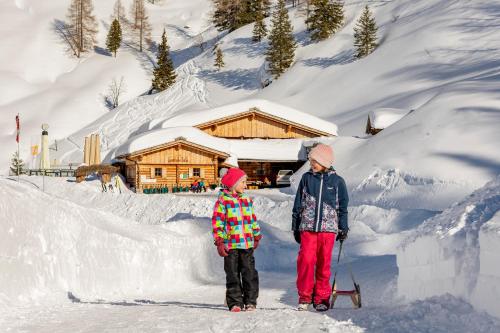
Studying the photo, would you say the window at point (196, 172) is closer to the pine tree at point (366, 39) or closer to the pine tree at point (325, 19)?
the pine tree at point (366, 39)

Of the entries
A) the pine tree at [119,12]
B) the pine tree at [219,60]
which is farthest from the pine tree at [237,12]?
the pine tree at [119,12]

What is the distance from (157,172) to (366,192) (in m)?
17.0

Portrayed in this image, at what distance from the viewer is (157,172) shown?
3184cm

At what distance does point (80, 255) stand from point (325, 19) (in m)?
61.1

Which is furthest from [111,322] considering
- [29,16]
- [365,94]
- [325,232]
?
[29,16]

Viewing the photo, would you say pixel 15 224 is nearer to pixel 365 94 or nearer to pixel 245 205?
pixel 245 205

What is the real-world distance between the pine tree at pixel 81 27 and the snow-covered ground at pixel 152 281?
85.9 meters

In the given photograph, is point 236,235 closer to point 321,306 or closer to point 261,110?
point 321,306

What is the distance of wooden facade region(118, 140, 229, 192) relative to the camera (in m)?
31.4

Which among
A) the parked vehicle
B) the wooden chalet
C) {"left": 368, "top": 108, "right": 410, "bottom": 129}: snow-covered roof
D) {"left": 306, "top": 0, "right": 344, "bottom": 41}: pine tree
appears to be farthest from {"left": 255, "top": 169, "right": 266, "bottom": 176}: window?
{"left": 306, "top": 0, "right": 344, "bottom": 41}: pine tree

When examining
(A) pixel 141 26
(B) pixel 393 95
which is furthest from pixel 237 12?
(B) pixel 393 95

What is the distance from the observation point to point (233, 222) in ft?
19.1

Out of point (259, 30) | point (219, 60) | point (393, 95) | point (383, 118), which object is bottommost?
point (383, 118)

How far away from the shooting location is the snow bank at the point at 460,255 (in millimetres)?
4070
